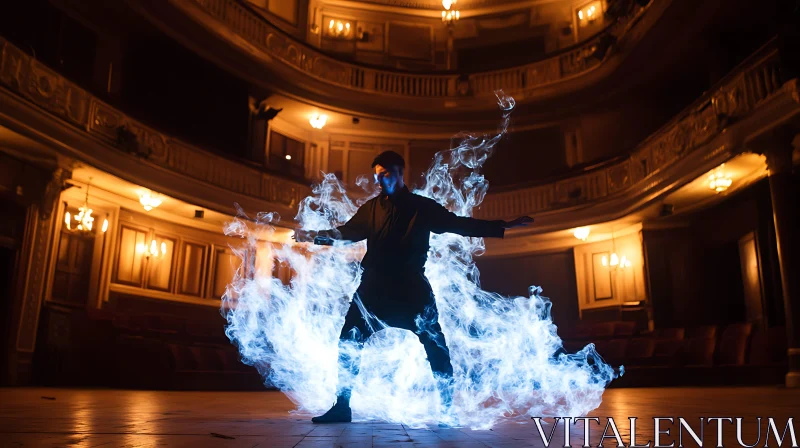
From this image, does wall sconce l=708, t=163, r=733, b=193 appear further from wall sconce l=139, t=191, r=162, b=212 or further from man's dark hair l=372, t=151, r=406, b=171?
wall sconce l=139, t=191, r=162, b=212

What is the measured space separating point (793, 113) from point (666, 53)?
604 centimetres

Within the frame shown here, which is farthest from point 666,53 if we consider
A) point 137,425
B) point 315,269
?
point 137,425

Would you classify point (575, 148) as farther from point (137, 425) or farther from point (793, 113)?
point (137, 425)

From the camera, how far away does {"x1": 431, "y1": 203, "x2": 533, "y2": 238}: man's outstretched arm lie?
3625mm

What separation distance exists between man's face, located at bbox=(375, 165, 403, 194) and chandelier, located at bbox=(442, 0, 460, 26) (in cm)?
1611

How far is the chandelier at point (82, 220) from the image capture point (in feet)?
38.2

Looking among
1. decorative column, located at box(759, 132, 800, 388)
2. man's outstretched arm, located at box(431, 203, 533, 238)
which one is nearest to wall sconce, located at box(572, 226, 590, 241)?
decorative column, located at box(759, 132, 800, 388)

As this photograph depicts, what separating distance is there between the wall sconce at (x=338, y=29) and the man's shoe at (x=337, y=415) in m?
16.8

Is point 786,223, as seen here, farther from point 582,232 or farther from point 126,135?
point 126,135

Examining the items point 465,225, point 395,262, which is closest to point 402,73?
point 465,225

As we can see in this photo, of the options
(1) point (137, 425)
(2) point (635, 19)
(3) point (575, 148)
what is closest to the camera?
(1) point (137, 425)

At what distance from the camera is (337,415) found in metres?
3.41

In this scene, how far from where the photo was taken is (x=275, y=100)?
16422 millimetres

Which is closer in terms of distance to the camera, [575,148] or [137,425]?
[137,425]
